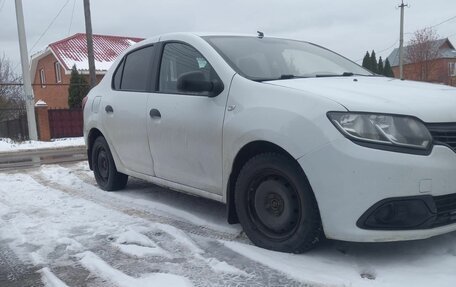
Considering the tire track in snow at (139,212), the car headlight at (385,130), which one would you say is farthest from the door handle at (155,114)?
the car headlight at (385,130)

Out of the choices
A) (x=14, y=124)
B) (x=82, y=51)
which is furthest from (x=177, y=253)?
(x=82, y=51)

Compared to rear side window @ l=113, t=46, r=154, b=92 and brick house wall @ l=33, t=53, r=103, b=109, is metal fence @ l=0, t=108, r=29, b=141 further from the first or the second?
rear side window @ l=113, t=46, r=154, b=92

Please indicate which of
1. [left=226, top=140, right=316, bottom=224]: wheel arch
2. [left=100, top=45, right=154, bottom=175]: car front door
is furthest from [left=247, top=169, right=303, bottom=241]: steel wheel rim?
[left=100, top=45, right=154, bottom=175]: car front door

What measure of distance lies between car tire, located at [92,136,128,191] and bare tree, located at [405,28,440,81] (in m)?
41.3

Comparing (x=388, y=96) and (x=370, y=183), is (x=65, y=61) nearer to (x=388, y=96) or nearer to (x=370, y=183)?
(x=388, y=96)

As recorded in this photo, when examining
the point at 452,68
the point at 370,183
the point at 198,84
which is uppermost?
the point at 198,84

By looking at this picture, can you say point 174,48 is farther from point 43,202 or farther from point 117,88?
point 43,202

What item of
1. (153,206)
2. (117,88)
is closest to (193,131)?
(153,206)

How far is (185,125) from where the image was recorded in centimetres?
418

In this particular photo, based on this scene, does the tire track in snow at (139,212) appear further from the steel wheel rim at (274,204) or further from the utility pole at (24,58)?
the utility pole at (24,58)

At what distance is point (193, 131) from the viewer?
13.4 ft

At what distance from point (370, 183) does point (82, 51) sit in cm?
2876

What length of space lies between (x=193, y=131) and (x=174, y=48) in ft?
→ 3.43

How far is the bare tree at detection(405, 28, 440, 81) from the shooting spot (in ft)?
141
